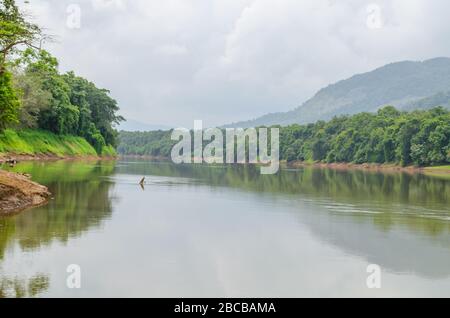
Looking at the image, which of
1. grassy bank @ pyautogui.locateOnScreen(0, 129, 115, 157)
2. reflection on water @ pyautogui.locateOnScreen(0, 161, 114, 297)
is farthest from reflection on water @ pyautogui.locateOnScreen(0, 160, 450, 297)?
grassy bank @ pyautogui.locateOnScreen(0, 129, 115, 157)

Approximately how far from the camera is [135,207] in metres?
36.8

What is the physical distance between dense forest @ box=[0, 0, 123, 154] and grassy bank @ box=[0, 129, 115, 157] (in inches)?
64.0

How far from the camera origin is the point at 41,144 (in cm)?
10625

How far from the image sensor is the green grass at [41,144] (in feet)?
295

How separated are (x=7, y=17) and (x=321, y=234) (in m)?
21.0

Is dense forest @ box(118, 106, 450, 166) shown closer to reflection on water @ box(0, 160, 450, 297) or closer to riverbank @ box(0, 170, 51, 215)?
reflection on water @ box(0, 160, 450, 297)

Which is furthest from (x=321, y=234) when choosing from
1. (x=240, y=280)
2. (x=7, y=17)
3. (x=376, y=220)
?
(x=7, y=17)

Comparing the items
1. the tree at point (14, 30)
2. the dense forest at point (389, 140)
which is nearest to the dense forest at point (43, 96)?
the tree at point (14, 30)

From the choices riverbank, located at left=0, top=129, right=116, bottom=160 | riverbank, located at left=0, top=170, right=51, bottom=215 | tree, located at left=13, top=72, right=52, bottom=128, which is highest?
tree, located at left=13, top=72, right=52, bottom=128

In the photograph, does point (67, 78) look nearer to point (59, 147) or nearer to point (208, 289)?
point (59, 147)

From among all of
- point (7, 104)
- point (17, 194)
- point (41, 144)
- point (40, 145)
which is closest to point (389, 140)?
point (41, 144)

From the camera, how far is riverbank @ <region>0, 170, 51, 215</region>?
1220 inches

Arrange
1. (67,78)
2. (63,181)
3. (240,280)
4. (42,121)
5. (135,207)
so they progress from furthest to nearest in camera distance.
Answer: (67,78) → (42,121) → (63,181) → (135,207) → (240,280)

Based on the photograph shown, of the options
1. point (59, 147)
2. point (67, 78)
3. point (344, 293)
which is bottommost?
point (344, 293)
